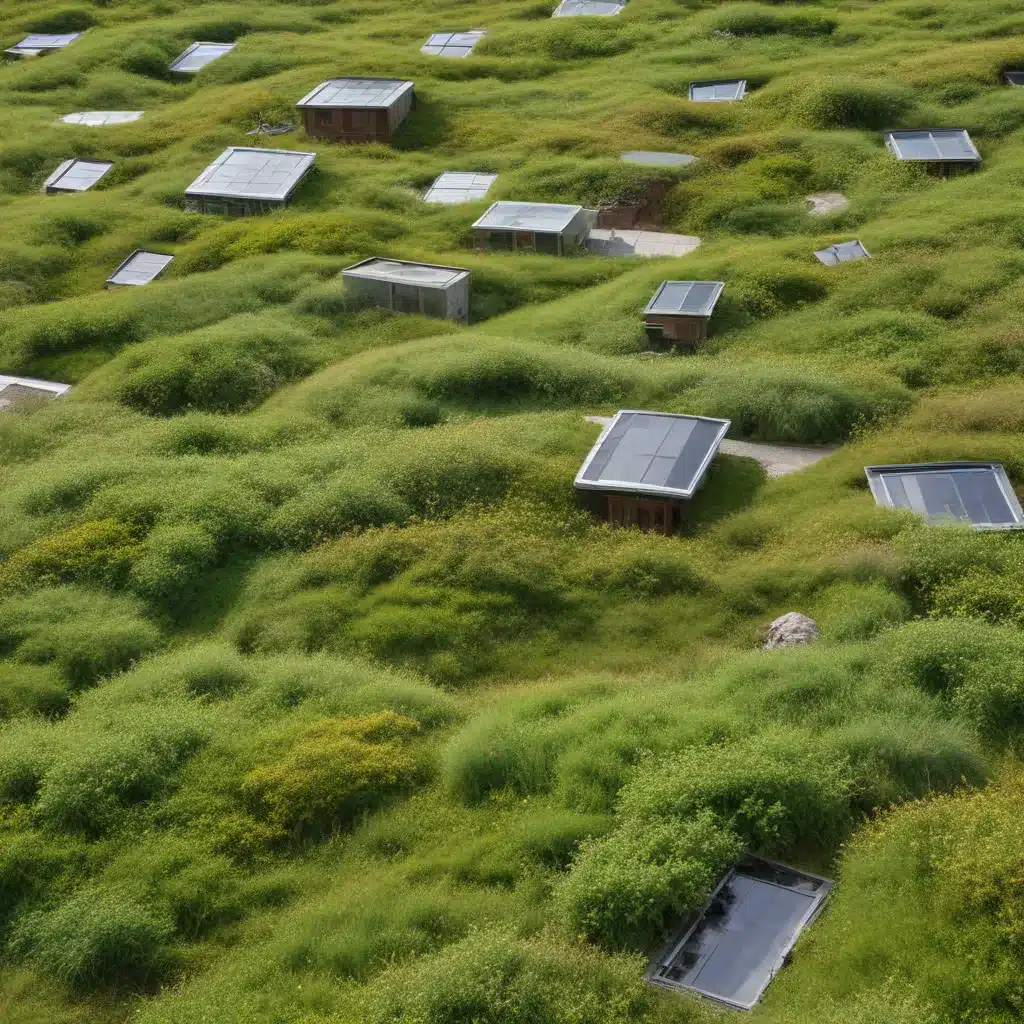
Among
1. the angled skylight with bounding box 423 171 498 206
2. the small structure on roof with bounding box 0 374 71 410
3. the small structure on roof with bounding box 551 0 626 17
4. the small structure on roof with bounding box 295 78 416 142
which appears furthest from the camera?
the small structure on roof with bounding box 551 0 626 17

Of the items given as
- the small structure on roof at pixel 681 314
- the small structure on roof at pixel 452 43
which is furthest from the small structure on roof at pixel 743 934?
the small structure on roof at pixel 452 43

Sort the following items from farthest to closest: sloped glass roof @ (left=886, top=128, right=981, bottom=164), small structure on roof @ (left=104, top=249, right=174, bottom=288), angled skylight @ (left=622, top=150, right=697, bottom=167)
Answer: angled skylight @ (left=622, top=150, right=697, bottom=167)
sloped glass roof @ (left=886, top=128, right=981, bottom=164)
small structure on roof @ (left=104, top=249, right=174, bottom=288)

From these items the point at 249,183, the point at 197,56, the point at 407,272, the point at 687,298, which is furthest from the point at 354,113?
the point at 687,298

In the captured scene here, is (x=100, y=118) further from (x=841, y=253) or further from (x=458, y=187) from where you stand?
(x=841, y=253)

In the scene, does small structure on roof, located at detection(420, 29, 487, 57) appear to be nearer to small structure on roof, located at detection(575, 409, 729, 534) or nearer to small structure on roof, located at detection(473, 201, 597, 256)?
small structure on roof, located at detection(473, 201, 597, 256)

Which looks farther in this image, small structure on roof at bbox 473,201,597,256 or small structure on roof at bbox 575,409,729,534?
small structure on roof at bbox 473,201,597,256

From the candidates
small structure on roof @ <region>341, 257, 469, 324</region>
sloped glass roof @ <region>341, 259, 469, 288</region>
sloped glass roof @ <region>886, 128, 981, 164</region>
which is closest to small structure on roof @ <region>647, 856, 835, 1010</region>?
small structure on roof @ <region>341, 257, 469, 324</region>

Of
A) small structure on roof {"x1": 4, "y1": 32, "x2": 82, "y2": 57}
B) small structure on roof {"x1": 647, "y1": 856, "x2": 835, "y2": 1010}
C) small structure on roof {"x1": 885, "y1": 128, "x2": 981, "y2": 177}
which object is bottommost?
small structure on roof {"x1": 885, "y1": 128, "x2": 981, "y2": 177}
